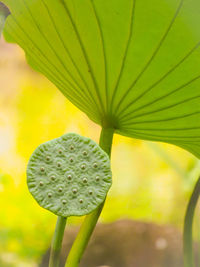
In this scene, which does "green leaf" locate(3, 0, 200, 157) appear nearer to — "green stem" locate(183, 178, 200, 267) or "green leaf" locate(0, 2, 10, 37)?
"green leaf" locate(0, 2, 10, 37)

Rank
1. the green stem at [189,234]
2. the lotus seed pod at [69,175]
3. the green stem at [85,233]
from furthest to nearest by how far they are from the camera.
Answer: the green stem at [189,234], the green stem at [85,233], the lotus seed pod at [69,175]

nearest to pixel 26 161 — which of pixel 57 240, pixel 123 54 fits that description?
pixel 57 240

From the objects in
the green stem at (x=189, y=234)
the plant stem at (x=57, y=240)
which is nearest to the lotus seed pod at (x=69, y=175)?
the plant stem at (x=57, y=240)

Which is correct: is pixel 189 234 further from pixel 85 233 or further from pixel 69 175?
pixel 69 175

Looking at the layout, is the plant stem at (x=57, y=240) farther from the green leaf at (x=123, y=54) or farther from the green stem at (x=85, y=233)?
the green leaf at (x=123, y=54)

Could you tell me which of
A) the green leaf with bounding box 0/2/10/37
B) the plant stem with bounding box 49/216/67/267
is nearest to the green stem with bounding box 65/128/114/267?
the plant stem with bounding box 49/216/67/267

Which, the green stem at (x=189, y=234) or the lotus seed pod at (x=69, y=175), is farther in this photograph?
the green stem at (x=189, y=234)
